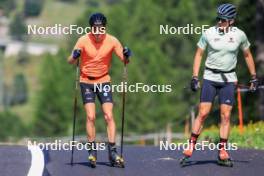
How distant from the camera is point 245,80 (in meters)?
38.3

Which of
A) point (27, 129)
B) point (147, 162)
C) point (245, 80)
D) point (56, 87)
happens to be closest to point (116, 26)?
point (56, 87)

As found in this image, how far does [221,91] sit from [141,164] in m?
1.51

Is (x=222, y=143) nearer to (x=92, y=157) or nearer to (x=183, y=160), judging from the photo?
(x=183, y=160)

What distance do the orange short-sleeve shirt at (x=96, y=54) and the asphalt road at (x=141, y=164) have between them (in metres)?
1.28

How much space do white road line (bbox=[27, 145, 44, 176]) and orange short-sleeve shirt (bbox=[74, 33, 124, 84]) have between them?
1.39 meters

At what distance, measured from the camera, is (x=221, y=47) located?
11.5m

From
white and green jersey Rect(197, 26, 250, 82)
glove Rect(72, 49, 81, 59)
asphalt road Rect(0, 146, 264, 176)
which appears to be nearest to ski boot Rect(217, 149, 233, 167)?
asphalt road Rect(0, 146, 264, 176)

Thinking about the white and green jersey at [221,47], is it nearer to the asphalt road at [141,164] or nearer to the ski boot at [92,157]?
the asphalt road at [141,164]

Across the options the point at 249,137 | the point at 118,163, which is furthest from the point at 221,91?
the point at 249,137

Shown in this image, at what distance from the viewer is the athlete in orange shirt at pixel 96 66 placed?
1167 centimetres

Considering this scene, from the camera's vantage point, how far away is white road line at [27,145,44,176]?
10.8 m

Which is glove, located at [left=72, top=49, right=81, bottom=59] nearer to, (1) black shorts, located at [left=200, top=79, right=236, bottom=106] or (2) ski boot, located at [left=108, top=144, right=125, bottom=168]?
(2) ski boot, located at [left=108, top=144, right=125, bottom=168]

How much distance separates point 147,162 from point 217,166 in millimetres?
1083

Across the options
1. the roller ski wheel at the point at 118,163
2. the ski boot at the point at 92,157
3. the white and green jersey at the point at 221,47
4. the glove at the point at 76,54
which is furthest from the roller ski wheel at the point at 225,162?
the glove at the point at 76,54
